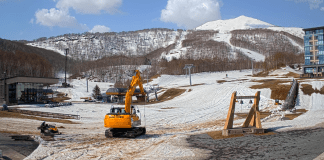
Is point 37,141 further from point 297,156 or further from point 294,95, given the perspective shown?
point 294,95

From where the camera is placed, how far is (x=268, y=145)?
14.2m

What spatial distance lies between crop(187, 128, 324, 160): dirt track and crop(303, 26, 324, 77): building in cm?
6359

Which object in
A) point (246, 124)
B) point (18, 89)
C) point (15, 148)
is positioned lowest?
point (15, 148)

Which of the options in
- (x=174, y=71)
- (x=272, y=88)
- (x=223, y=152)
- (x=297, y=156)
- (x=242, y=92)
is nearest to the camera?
(x=297, y=156)

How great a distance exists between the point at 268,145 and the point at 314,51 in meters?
70.9

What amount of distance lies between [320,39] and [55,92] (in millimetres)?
81734

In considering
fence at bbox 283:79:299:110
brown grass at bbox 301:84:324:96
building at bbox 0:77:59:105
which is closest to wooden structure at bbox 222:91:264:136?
fence at bbox 283:79:299:110

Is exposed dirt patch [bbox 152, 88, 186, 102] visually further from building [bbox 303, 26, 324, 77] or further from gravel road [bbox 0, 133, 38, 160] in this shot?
gravel road [bbox 0, 133, 38, 160]

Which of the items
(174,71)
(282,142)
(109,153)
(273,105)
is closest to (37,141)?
(109,153)

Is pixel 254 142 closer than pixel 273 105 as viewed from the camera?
Yes

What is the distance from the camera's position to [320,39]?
72.1 meters

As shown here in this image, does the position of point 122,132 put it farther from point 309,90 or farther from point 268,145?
point 309,90

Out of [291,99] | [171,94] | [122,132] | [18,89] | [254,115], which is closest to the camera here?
[254,115]

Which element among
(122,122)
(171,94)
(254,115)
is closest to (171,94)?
(171,94)
